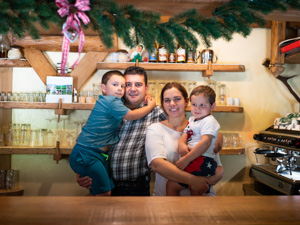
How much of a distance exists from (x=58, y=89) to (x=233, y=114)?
232 centimetres

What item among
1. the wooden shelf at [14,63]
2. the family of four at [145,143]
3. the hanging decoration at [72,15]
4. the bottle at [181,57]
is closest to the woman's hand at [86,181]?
the family of four at [145,143]

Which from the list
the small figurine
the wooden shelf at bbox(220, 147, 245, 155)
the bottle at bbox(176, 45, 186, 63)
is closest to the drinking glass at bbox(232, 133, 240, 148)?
the wooden shelf at bbox(220, 147, 245, 155)

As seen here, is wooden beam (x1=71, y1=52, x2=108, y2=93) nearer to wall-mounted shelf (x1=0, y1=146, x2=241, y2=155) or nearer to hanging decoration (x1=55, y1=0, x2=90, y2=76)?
wall-mounted shelf (x1=0, y1=146, x2=241, y2=155)

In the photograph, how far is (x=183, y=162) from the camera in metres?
2.07

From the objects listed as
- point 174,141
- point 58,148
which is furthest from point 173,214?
point 58,148

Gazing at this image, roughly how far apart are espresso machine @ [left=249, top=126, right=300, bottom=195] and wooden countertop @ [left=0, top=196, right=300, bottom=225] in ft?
5.92

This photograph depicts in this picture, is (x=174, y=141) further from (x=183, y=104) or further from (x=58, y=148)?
(x=58, y=148)

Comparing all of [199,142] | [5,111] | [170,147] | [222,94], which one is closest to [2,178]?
[5,111]

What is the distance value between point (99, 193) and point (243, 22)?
177cm

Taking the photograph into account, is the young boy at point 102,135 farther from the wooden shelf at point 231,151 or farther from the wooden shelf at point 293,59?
the wooden shelf at point 293,59

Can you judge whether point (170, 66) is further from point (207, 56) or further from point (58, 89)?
point (58, 89)

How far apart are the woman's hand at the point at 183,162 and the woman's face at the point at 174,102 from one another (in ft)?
1.26

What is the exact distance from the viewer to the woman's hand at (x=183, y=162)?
80.9 inches

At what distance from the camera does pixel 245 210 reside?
3.22ft
